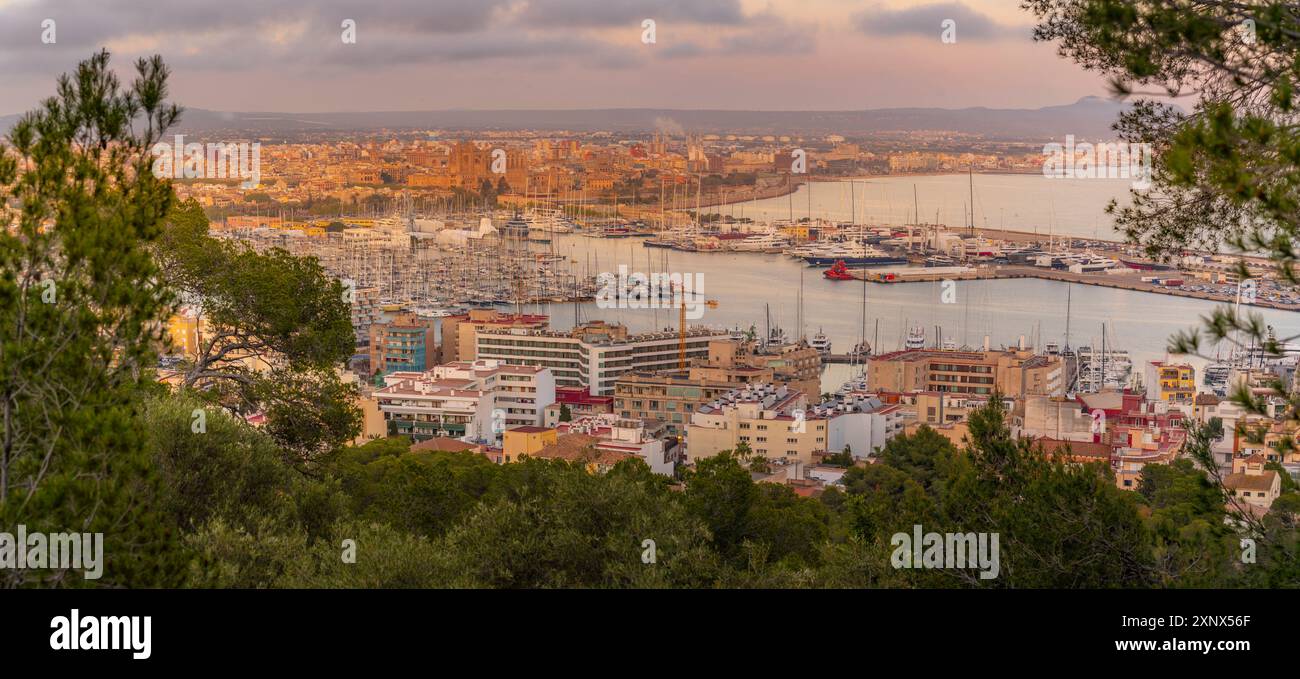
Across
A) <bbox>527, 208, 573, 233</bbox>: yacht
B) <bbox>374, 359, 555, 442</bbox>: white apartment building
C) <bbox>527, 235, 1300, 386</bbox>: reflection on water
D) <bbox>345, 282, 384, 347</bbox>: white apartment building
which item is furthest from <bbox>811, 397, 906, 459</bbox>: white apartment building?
<bbox>527, 208, 573, 233</bbox>: yacht

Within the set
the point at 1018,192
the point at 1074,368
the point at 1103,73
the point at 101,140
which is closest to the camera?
the point at 101,140

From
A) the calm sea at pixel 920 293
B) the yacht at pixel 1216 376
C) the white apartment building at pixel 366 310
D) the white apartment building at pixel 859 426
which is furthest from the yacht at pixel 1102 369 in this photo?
the white apartment building at pixel 366 310

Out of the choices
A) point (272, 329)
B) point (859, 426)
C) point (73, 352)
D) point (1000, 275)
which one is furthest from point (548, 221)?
point (73, 352)

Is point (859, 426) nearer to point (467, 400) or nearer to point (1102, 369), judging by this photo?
point (467, 400)

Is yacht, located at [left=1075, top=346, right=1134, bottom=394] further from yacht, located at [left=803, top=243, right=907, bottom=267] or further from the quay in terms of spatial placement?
yacht, located at [left=803, top=243, right=907, bottom=267]
